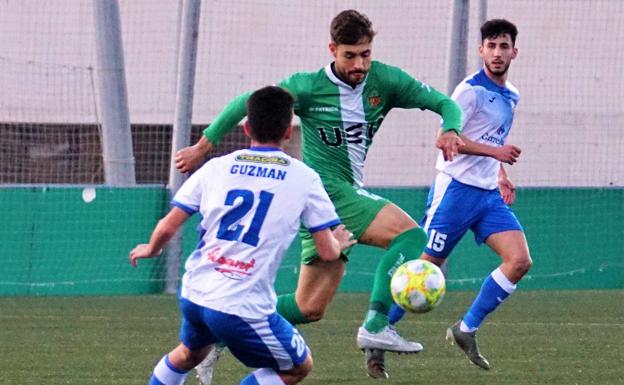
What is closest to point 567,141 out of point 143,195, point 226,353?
point 143,195

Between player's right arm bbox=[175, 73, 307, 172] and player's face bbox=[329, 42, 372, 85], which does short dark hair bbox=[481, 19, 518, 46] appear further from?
player's right arm bbox=[175, 73, 307, 172]

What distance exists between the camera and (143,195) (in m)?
15.8

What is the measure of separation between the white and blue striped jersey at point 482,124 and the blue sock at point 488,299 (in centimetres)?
69

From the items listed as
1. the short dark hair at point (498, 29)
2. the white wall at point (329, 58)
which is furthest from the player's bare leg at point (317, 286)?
the white wall at point (329, 58)

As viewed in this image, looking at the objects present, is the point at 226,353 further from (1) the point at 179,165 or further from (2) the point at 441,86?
(2) the point at 441,86

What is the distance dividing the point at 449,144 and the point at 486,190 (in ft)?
7.20

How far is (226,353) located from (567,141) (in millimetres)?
10656

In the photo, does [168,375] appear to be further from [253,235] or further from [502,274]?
[502,274]

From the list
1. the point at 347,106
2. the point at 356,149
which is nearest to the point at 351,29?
the point at 347,106

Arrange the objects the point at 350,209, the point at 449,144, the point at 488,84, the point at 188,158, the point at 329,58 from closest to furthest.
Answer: the point at 188,158
the point at 449,144
the point at 350,209
the point at 488,84
the point at 329,58

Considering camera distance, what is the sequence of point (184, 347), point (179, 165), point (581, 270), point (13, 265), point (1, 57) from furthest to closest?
point (1, 57) → point (581, 270) → point (13, 265) → point (179, 165) → point (184, 347)

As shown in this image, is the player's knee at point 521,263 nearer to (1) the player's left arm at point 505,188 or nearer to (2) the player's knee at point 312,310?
(1) the player's left arm at point 505,188

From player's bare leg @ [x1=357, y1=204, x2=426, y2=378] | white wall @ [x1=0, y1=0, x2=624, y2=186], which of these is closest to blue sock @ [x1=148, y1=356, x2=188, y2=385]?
player's bare leg @ [x1=357, y1=204, x2=426, y2=378]

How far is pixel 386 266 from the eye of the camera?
784 centimetres
